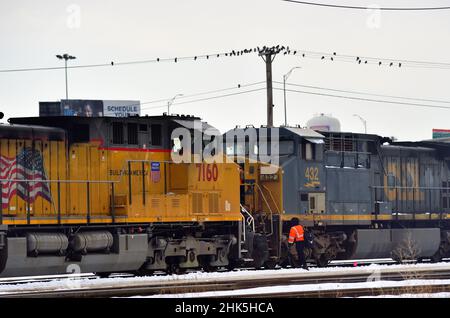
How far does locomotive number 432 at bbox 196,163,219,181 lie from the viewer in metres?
23.6

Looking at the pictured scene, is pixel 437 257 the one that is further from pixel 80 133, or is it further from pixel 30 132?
pixel 30 132

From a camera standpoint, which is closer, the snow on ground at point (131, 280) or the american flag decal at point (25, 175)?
the snow on ground at point (131, 280)

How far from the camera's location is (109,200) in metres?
22.0

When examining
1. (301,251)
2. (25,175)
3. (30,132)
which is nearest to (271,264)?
(301,251)

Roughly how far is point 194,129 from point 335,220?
743 cm

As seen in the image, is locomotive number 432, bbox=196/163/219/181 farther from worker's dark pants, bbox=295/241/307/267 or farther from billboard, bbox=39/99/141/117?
billboard, bbox=39/99/141/117

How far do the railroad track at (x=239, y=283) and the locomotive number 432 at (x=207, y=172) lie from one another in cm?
282

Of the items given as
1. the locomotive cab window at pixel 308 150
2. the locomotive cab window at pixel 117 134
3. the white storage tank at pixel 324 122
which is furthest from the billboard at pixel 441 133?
the locomotive cab window at pixel 117 134

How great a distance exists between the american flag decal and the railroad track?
2.29 metres

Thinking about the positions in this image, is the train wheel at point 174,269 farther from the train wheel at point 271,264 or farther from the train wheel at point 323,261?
the train wheel at point 323,261

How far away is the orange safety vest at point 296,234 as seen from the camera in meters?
25.2

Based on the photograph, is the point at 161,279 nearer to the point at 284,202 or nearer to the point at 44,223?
the point at 44,223

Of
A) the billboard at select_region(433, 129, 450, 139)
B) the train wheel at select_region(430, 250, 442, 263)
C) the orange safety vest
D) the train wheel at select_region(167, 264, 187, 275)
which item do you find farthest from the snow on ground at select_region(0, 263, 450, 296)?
the billboard at select_region(433, 129, 450, 139)
